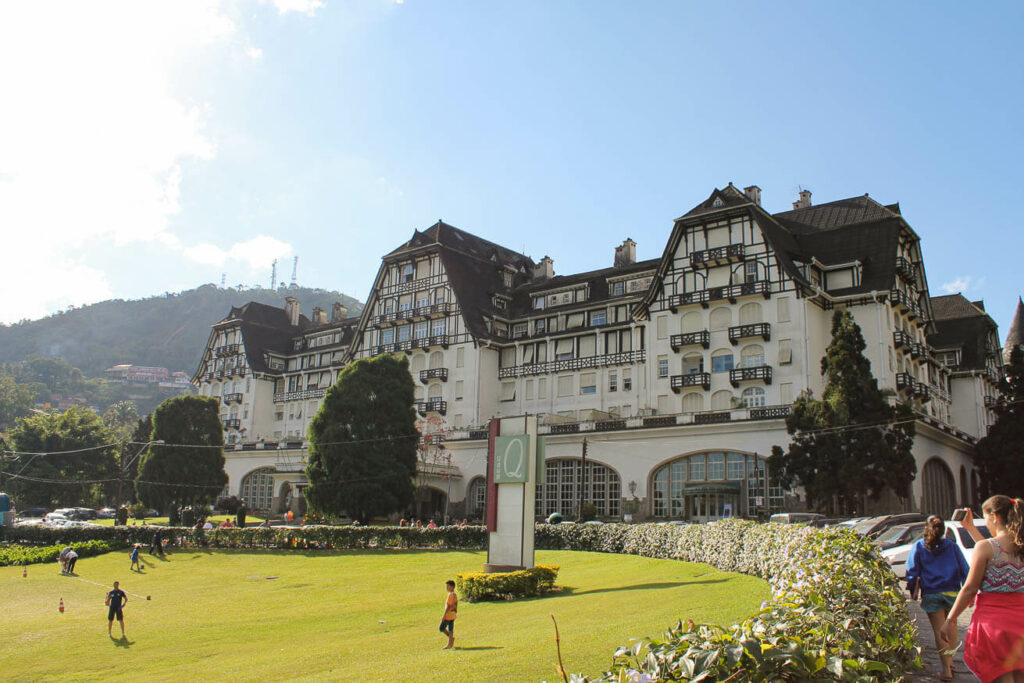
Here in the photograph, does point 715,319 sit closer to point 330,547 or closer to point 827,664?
point 330,547

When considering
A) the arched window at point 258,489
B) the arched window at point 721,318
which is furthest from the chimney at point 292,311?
the arched window at point 721,318

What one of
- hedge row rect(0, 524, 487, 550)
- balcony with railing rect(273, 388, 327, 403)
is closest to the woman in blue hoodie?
hedge row rect(0, 524, 487, 550)

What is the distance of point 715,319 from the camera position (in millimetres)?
58031

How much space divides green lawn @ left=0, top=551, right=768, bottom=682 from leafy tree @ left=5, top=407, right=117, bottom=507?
4736 cm

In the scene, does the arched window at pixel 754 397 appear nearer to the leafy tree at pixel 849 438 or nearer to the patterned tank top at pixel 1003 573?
the leafy tree at pixel 849 438

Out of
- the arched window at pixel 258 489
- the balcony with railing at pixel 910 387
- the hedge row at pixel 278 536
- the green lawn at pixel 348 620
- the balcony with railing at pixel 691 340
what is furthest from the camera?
the arched window at pixel 258 489

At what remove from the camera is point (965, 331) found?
228ft

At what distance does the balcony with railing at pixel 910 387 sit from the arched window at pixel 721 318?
1123 cm

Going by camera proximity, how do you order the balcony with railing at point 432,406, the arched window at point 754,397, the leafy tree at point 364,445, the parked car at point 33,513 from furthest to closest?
1. the parked car at point 33,513
2. the balcony with railing at point 432,406
3. the leafy tree at point 364,445
4. the arched window at point 754,397

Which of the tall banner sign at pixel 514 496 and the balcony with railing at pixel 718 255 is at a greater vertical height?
the balcony with railing at pixel 718 255

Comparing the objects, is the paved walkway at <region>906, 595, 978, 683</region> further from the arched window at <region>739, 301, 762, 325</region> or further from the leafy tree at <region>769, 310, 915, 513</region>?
the arched window at <region>739, 301, 762, 325</region>

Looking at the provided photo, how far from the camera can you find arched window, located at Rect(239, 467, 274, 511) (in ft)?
264

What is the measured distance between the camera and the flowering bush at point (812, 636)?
5.67 m

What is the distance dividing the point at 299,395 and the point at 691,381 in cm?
4683
